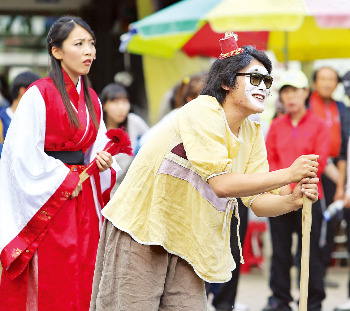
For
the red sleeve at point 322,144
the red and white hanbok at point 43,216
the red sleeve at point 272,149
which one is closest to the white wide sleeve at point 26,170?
the red and white hanbok at point 43,216

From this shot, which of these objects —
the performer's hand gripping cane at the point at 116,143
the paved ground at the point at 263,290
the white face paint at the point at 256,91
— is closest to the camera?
the white face paint at the point at 256,91

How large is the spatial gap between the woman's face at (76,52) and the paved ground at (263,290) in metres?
3.06

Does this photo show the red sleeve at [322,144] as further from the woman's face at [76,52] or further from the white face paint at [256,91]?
the white face paint at [256,91]

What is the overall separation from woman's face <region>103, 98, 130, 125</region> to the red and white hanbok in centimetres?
165

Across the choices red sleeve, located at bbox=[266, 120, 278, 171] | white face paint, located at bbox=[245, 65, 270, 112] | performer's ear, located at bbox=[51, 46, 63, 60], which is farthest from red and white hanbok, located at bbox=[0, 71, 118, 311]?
red sleeve, located at bbox=[266, 120, 278, 171]

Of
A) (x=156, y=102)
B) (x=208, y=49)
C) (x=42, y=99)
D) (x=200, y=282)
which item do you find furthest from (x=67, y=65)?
(x=156, y=102)

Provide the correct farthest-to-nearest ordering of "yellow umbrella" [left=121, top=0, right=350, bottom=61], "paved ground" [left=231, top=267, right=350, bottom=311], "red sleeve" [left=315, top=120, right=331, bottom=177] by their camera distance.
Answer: "paved ground" [left=231, top=267, right=350, bottom=311] < "yellow umbrella" [left=121, top=0, right=350, bottom=61] < "red sleeve" [left=315, top=120, right=331, bottom=177]

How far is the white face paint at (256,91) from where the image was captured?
3613 mm

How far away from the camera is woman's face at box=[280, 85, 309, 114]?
656 cm

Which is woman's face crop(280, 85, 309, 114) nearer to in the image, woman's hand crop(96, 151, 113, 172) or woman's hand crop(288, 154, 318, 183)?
woman's hand crop(96, 151, 113, 172)

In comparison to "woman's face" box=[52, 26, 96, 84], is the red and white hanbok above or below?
below

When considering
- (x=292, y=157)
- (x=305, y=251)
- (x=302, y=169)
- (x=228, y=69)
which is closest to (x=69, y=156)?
(x=228, y=69)

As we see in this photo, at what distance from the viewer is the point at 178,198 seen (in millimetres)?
3662

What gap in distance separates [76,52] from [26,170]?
2.42ft
